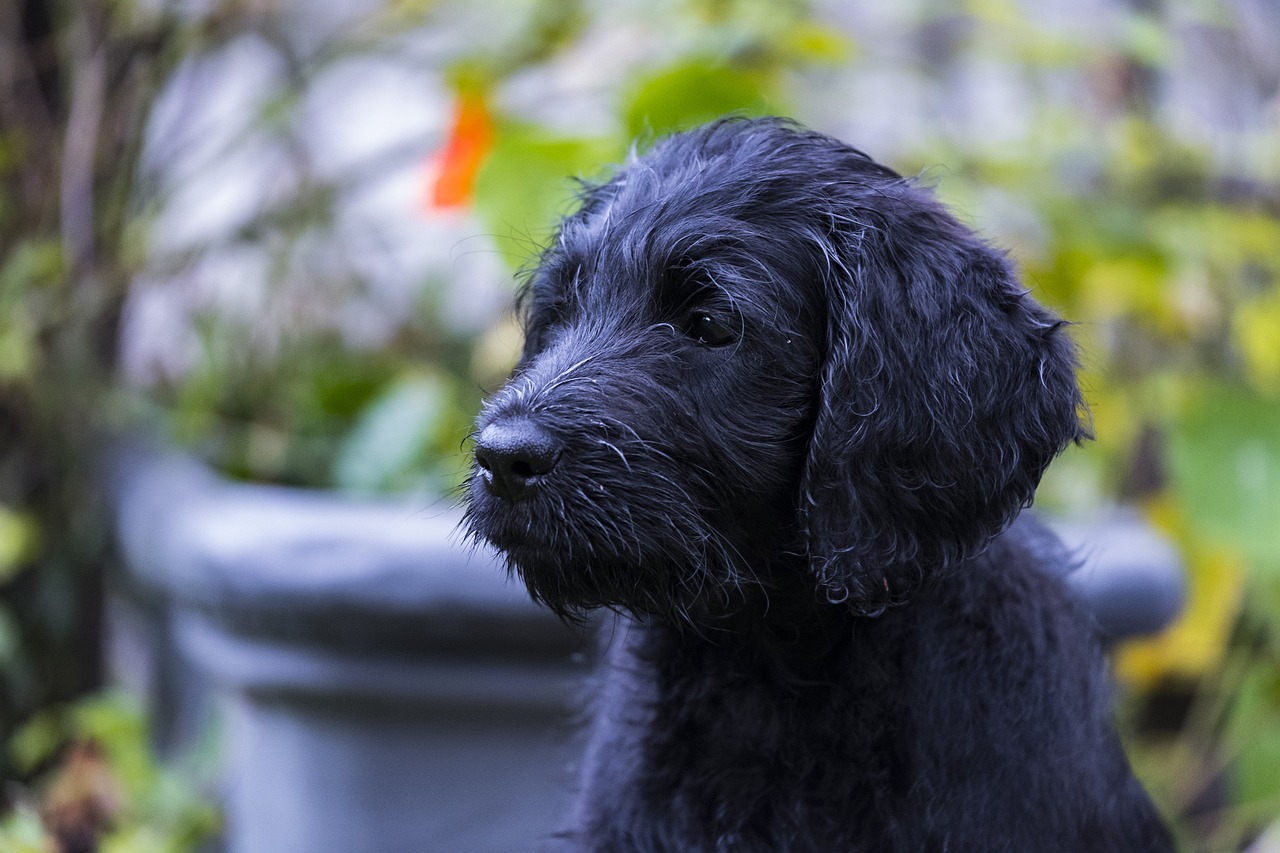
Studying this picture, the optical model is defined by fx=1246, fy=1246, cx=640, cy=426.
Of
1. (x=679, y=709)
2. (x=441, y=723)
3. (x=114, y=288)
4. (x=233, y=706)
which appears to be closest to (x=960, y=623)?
(x=679, y=709)

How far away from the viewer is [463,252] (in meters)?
3.78

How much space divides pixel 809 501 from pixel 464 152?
7.07 feet

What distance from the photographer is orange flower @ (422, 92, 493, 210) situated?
129 inches

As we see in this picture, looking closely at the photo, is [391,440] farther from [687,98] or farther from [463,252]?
[687,98]

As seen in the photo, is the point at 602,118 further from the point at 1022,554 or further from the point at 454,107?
the point at 1022,554

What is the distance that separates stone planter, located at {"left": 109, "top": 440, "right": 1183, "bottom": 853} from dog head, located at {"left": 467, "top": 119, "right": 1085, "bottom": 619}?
3.31 feet

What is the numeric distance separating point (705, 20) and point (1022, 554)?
83.2 inches

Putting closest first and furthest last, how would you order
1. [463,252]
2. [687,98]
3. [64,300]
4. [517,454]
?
[517,454]
[687,98]
[64,300]
[463,252]

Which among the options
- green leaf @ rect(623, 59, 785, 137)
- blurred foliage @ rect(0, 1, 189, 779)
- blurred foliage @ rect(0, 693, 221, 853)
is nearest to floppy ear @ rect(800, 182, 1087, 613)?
green leaf @ rect(623, 59, 785, 137)

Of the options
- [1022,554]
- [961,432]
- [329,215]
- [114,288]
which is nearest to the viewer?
[961,432]

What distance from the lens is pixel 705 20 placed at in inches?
131

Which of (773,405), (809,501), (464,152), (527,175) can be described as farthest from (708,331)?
(464,152)

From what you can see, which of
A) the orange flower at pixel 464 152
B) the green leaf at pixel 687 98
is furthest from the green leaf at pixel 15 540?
the green leaf at pixel 687 98

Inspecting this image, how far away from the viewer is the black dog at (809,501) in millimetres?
1406
